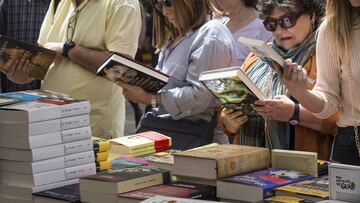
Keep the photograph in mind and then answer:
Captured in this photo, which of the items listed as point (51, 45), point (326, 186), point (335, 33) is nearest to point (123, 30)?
point (51, 45)

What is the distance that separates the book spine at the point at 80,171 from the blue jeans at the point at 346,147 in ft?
3.21

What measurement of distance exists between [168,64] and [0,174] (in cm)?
121

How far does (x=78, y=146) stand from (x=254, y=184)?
757 millimetres

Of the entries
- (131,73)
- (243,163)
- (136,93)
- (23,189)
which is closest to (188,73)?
(136,93)

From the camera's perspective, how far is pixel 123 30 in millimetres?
3959

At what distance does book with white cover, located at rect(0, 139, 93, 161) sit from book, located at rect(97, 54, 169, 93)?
512 mm

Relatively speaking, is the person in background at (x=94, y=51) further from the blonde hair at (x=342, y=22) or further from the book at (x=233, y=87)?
the blonde hair at (x=342, y=22)

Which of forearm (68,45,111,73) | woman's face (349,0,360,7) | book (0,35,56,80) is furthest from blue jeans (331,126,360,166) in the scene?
book (0,35,56,80)

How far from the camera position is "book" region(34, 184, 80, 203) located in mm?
2645

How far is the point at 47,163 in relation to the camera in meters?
2.79

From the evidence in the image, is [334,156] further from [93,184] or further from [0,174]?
[0,174]

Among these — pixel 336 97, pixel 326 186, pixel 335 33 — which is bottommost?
pixel 326 186

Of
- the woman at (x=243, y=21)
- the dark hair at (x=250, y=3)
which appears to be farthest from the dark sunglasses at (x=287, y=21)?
the dark hair at (x=250, y=3)

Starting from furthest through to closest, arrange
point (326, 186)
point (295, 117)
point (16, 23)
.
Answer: point (16, 23) < point (295, 117) < point (326, 186)
